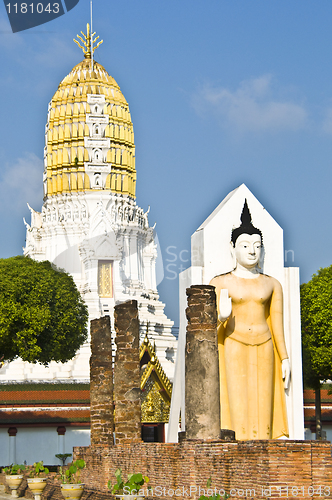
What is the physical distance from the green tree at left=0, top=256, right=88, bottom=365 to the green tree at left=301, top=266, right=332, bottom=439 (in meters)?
9.45

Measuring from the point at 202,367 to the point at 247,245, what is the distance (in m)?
2.79

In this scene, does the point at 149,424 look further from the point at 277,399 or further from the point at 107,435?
the point at 277,399

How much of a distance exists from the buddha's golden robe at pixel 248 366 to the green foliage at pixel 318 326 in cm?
1408

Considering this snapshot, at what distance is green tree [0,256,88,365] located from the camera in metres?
32.3

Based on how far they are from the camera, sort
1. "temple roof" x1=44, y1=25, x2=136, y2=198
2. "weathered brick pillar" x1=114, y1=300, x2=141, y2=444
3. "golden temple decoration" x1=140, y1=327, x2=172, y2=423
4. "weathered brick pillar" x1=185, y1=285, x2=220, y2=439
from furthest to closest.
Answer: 1. "temple roof" x1=44, y1=25, x2=136, y2=198
2. "golden temple decoration" x1=140, y1=327, x2=172, y2=423
3. "weathered brick pillar" x1=114, y1=300, x2=141, y2=444
4. "weathered brick pillar" x1=185, y1=285, x2=220, y2=439

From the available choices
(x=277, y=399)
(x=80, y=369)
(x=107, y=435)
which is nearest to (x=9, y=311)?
(x=107, y=435)

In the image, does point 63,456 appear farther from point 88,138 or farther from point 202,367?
point 88,138

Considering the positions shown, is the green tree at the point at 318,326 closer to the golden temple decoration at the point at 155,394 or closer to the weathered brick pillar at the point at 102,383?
the golden temple decoration at the point at 155,394

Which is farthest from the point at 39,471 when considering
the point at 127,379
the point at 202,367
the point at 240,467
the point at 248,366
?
the point at 240,467

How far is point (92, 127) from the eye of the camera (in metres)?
58.2

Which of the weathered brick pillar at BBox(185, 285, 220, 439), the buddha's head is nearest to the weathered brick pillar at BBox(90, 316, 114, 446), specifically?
the buddha's head

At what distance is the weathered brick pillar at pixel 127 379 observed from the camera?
833 inches

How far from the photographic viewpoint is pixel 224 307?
1560 centimetres

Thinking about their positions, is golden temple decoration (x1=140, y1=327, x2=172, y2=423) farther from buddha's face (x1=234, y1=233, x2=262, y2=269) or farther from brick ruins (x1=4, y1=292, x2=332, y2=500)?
buddha's face (x1=234, y1=233, x2=262, y2=269)
